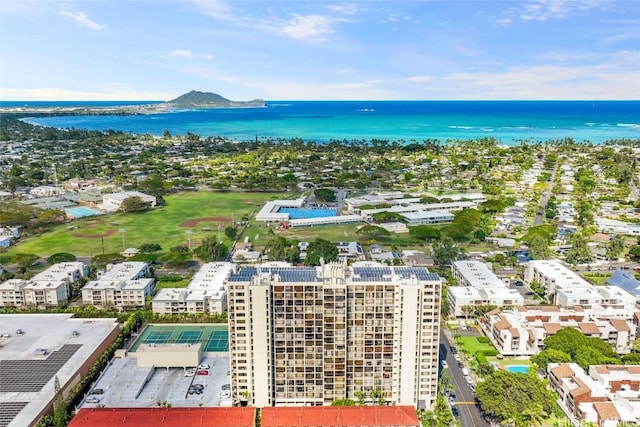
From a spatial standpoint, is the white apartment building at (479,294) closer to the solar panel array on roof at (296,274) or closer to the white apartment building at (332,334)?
the white apartment building at (332,334)

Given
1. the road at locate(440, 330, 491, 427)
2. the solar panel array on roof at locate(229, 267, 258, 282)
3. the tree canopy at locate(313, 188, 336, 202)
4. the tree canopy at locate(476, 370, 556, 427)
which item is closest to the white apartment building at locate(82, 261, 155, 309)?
the solar panel array on roof at locate(229, 267, 258, 282)

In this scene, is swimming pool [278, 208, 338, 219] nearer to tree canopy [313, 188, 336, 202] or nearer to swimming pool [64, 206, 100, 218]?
tree canopy [313, 188, 336, 202]

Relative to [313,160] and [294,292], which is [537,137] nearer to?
[313,160]

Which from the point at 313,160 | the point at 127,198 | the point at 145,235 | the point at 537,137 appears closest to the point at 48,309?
the point at 145,235

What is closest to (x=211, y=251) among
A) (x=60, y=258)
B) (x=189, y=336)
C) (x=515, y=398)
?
(x=60, y=258)

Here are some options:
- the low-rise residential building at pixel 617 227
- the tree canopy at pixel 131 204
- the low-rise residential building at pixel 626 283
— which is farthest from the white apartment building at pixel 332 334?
the tree canopy at pixel 131 204
